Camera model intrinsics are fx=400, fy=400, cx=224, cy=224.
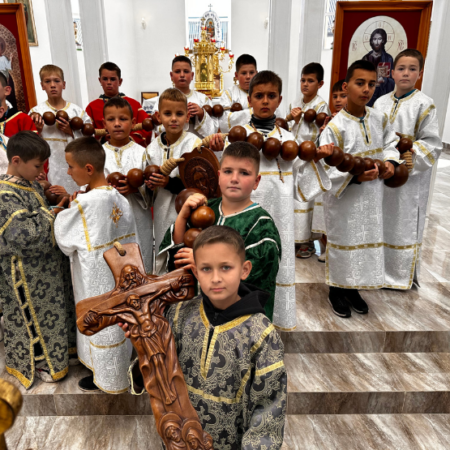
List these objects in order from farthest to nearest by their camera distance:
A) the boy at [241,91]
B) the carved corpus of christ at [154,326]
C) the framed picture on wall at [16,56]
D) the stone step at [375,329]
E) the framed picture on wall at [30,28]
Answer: the framed picture on wall at [30,28] → the framed picture on wall at [16,56] → the boy at [241,91] → the stone step at [375,329] → the carved corpus of christ at [154,326]

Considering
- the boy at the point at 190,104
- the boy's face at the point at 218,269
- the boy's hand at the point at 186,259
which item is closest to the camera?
the boy's face at the point at 218,269

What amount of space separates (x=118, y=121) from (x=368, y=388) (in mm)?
2748

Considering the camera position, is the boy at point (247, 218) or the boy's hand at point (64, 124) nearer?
the boy at point (247, 218)

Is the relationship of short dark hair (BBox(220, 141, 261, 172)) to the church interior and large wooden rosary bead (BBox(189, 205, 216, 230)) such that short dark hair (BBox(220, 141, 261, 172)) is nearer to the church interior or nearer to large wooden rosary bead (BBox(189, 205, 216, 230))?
large wooden rosary bead (BBox(189, 205, 216, 230))

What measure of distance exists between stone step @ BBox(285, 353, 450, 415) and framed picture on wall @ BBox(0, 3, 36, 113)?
466cm

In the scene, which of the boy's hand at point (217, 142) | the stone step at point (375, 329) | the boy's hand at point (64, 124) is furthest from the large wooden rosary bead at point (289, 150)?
the boy's hand at point (64, 124)

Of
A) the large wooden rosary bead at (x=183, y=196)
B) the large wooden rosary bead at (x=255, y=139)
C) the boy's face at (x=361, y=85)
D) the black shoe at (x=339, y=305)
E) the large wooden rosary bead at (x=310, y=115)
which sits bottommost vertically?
the black shoe at (x=339, y=305)

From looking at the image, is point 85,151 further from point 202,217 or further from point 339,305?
point 339,305

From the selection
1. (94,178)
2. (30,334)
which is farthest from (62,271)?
(94,178)

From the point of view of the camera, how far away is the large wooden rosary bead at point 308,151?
261 centimetres

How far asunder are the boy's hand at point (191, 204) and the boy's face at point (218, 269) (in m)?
0.41

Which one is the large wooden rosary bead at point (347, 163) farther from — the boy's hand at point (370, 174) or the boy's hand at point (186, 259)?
the boy's hand at point (186, 259)

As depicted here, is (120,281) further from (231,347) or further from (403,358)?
(403,358)

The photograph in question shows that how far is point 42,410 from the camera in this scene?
2.78 m
